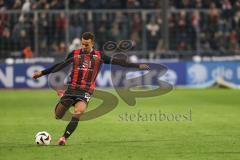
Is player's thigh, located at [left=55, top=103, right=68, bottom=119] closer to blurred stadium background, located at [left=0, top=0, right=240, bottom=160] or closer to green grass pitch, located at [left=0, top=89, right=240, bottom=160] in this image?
green grass pitch, located at [left=0, top=89, right=240, bottom=160]

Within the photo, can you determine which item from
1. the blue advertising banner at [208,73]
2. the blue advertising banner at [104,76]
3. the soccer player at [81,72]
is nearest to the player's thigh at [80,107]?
the soccer player at [81,72]

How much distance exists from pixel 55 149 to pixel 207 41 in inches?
850

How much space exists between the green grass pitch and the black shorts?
2.58 ft

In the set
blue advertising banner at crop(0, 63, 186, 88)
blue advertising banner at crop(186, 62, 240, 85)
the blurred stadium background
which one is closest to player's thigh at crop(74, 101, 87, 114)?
the blurred stadium background

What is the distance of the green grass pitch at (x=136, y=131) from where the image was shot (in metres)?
11.8

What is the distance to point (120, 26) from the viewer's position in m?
32.0

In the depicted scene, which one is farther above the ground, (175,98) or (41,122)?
(41,122)

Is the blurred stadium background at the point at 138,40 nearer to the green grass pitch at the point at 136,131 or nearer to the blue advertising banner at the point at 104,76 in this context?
the blue advertising banner at the point at 104,76

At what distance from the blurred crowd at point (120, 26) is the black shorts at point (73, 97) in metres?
17.4

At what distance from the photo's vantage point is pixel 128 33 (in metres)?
32.1

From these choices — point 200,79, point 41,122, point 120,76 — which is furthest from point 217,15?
point 41,122

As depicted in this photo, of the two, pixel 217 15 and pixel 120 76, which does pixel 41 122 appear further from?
pixel 217 15

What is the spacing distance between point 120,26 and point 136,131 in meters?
16.9

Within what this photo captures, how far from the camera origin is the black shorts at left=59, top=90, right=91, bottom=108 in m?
13.4
